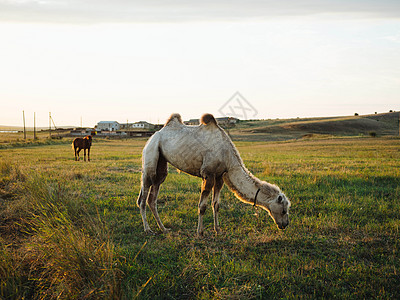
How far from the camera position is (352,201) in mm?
8539

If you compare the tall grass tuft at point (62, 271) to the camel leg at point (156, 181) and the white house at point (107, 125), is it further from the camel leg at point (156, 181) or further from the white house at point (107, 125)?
the white house at point (107, 125)

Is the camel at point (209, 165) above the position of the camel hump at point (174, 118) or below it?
below

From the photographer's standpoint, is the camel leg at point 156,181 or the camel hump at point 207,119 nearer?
the camel hump at point 207,119

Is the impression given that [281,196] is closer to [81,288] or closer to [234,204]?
[234,204]

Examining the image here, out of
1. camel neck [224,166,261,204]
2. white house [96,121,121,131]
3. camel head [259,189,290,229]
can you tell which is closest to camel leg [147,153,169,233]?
camel neck [224,166,261,204]

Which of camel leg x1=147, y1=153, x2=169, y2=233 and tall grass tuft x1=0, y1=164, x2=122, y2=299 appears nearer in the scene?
tall grass tuft x1=0, y1=164, x2=122, y2=299

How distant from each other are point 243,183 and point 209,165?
908 mm

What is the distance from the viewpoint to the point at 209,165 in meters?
6.32

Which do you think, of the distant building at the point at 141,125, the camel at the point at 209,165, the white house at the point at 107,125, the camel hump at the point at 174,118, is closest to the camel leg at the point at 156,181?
the camel at the point at 209,165

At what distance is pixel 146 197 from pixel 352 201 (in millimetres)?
6022

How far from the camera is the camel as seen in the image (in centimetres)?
635

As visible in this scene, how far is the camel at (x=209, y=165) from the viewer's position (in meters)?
6.35

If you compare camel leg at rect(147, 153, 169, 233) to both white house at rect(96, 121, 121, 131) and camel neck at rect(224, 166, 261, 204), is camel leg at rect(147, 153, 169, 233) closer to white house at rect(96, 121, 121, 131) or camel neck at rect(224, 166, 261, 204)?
camel neck at rect(224, 166, 261, 204)

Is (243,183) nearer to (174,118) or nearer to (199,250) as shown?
(199,250)
